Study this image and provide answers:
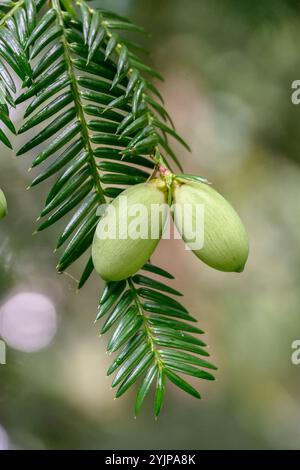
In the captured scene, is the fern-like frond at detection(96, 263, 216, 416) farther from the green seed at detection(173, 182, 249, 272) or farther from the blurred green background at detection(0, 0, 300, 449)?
the blurred green background at detection(0, 0, 300, 449)

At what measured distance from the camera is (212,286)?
1.44 meters

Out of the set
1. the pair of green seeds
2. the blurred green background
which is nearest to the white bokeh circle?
the blurred green background

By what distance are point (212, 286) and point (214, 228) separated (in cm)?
97

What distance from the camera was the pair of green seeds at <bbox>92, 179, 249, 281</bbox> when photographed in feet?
1.60

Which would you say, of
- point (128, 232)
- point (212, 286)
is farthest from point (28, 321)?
point (128, 232)

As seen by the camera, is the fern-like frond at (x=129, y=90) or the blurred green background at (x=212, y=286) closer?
the fern-like frond at (x=129, y=90)

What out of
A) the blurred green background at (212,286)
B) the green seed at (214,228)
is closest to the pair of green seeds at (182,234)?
the green seed at (214,228)

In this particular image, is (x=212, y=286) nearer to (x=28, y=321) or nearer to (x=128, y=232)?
(x=28, y=321)

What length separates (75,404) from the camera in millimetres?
1370

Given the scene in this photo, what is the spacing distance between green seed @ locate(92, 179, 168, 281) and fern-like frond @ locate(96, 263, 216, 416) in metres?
0.08

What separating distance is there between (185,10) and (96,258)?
1.03 m

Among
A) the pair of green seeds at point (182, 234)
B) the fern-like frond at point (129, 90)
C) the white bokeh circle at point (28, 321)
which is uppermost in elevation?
the fern-like frond at point (129, 90)

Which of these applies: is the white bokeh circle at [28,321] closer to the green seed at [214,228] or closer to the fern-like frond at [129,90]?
the fern-like frond at [129,90]

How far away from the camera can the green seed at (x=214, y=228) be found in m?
0.49
